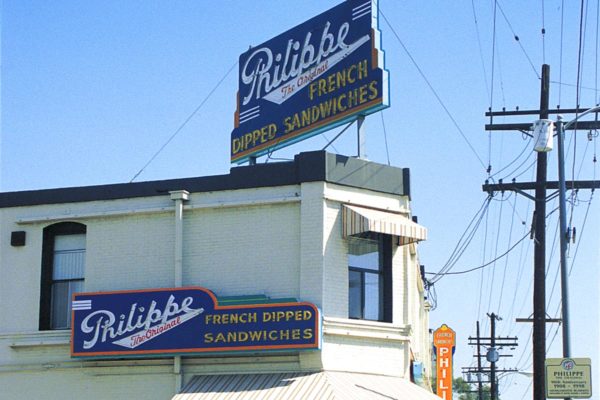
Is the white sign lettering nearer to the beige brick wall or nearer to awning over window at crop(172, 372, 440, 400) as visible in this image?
the beige brick wall

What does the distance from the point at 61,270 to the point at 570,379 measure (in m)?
12.7

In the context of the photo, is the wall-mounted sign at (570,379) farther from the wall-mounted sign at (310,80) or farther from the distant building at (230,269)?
the wall-mounted sign at (310,80)

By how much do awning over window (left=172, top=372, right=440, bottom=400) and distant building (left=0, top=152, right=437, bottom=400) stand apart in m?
0.04

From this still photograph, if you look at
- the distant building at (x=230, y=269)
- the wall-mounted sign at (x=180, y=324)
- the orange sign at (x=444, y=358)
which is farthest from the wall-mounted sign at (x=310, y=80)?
the orange sign at (x=444, y=358)

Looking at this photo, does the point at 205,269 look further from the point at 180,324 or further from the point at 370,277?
the point at 370,277

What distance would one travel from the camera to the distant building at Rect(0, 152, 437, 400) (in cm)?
2405

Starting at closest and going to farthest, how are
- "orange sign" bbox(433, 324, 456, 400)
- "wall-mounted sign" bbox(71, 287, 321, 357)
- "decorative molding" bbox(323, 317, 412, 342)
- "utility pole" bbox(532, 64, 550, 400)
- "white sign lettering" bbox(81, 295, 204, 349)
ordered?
1. "wall-mounted sign" bbox(71, 287, 321, 357)
2. "decorative molding" bbox(323, 317, 412, 342)
3. "white sign lettering" bbox(81, 295, 204, 349)
4. "utility pole" bbox(532, 64, 550, 400)
5. "orange sign" bbox(433, 324, 456, 400)

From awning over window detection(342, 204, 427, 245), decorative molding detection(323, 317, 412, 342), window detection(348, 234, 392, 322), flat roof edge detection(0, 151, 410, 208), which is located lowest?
decorative molding detection(323, 317, 412, 342)

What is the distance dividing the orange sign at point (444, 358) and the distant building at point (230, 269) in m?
14.3

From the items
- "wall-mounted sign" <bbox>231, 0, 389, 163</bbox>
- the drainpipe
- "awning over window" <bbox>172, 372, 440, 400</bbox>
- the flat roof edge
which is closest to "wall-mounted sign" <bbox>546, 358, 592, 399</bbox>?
"awning over window" <bbox>172, 372, 440, 400</bbox>

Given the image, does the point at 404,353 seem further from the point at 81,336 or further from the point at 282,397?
the point at 81,336

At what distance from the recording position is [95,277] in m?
26.4

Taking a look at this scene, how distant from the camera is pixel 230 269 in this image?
987 inches

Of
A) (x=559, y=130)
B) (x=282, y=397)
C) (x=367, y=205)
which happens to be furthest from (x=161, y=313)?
(x=559, y=130)
